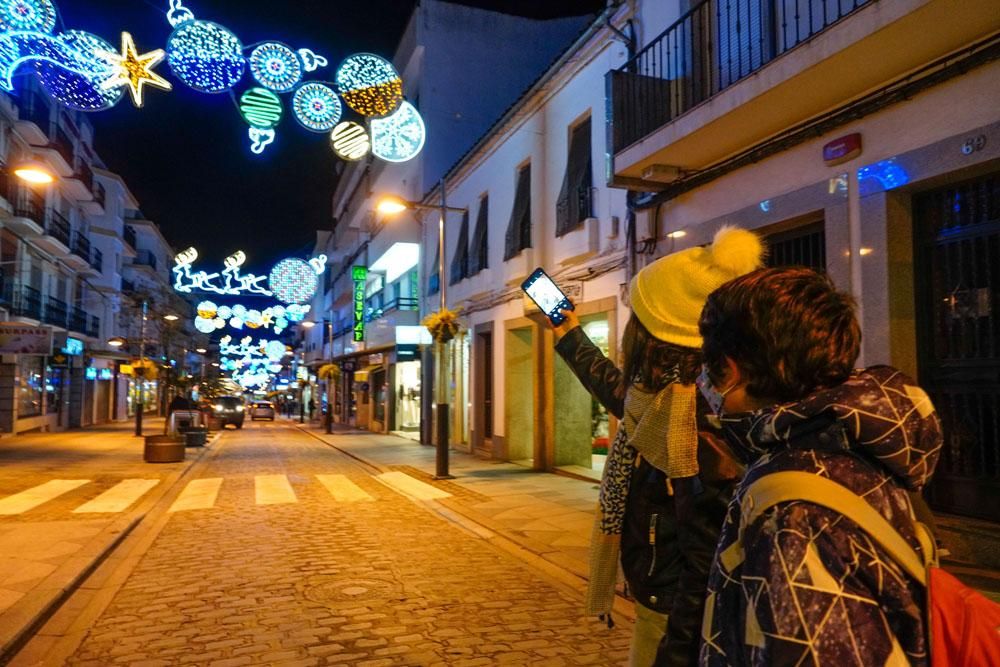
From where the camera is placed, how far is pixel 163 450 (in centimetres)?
1678

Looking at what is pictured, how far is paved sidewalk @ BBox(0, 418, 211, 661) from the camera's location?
19.3ft

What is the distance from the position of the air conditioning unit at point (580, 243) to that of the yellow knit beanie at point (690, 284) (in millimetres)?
10169

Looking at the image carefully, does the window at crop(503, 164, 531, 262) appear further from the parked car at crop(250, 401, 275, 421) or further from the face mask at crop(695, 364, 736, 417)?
the parked car at crop(250, 401, 275, 421)

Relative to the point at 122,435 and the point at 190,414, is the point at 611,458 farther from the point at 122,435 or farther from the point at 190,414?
the point at 122,435

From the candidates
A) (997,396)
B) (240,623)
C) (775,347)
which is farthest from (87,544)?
(997,396)

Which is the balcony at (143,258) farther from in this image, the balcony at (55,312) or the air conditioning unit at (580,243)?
the air conditioning unit at (580,243)

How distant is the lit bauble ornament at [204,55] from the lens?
25.4 feet

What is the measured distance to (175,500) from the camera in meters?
11.8

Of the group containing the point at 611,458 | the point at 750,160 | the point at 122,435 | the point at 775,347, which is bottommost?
the point at 122,435

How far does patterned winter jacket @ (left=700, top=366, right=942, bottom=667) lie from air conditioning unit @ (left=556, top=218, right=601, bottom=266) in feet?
36.5

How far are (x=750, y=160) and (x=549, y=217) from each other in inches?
238

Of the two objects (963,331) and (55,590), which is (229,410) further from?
(963,331)

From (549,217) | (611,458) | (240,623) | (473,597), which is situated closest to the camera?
(611,458)

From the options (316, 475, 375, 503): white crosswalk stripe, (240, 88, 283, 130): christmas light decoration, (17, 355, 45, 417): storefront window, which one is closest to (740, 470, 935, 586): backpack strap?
(240, 88, 283, 130): christmas light decoration
